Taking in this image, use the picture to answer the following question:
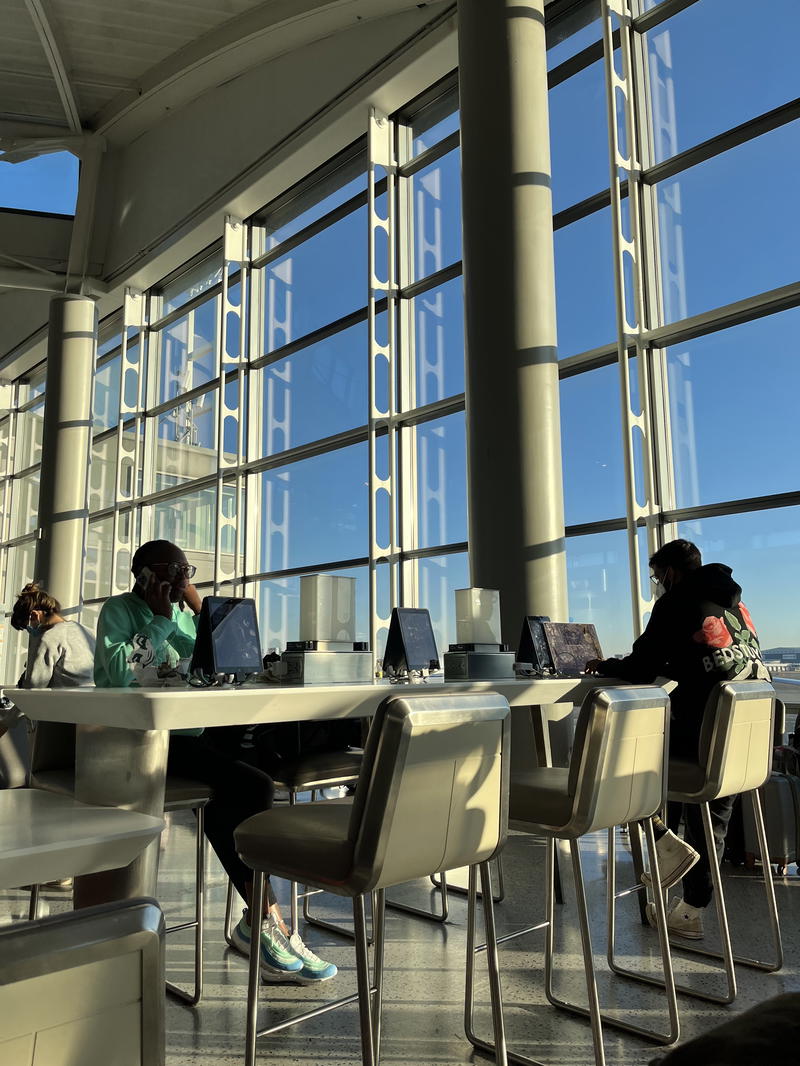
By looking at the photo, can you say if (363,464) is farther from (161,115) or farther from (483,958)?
(161,115)

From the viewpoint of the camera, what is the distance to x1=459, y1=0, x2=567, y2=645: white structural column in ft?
14.4

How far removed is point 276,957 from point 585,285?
464cm

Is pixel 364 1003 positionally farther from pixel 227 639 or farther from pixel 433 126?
pixel 433 126

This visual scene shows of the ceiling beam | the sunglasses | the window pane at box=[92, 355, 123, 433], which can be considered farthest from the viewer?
the window pane at box=[92, 355, 123, 433]

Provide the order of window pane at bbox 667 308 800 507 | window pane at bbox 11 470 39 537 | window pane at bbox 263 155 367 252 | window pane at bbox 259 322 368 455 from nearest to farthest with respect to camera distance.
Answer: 1. window pane at bbox 667 308 800 507
2. window pane at bbox 259 322 368 455
3. window pane at bbox 263 155 367 252
4. window pane at bbox 11 470 39 537

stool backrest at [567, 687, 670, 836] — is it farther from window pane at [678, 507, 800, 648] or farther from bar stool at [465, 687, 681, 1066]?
window pane at [678, 507, 800, 648]

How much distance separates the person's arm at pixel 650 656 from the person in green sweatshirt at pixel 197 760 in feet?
4.16

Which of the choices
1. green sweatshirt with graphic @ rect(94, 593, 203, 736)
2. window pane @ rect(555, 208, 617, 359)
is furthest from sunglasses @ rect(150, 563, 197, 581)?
window pane @ rect(555, 208, 617, 359)

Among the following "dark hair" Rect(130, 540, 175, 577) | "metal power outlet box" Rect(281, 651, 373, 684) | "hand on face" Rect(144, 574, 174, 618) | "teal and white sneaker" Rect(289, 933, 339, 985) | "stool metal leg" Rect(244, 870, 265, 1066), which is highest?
"dark hair" Rect(130, 540, 175, 577)

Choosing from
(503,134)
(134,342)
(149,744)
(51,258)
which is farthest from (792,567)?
(51,258)

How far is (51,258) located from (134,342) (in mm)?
1902

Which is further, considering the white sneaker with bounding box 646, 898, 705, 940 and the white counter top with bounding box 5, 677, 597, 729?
the white sneaker with bounding box 646, 898, 705, 940

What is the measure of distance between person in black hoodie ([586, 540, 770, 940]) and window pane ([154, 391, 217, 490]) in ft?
20.2

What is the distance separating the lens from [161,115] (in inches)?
380
